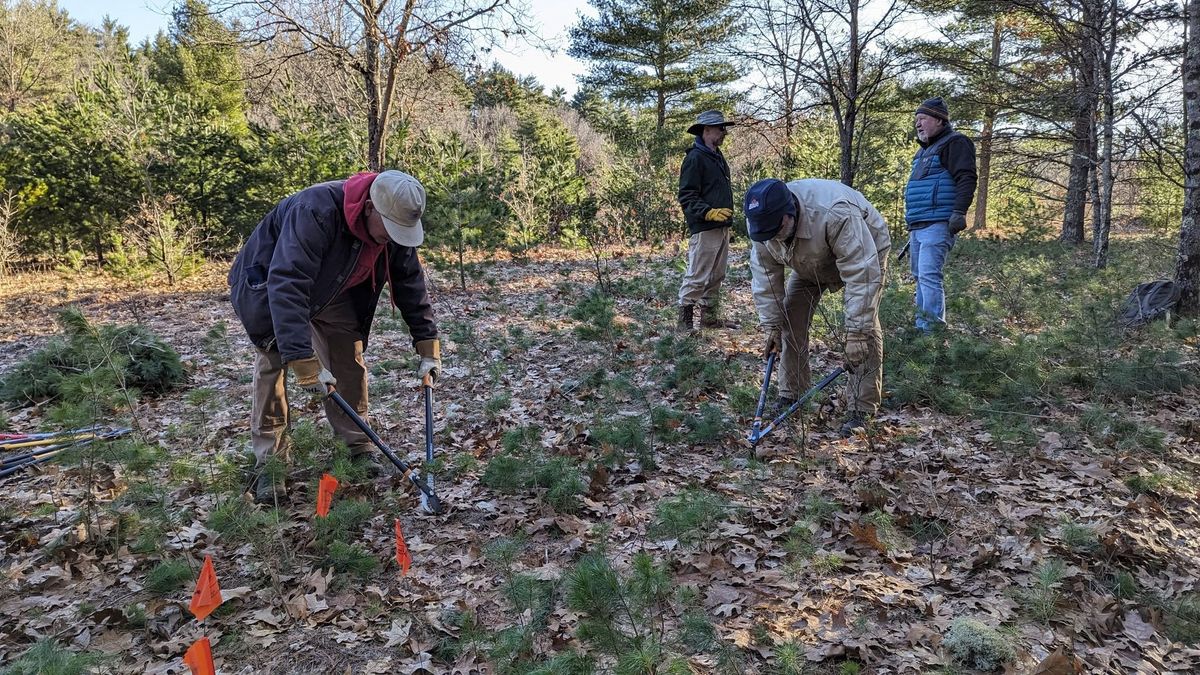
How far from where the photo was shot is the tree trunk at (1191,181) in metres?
5.58

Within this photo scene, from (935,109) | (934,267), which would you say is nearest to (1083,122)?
(935,109)

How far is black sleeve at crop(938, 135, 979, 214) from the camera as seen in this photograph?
5.54 meters

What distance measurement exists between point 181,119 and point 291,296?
10724 mm

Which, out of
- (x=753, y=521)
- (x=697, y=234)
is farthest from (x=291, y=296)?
(x=697, y=234)

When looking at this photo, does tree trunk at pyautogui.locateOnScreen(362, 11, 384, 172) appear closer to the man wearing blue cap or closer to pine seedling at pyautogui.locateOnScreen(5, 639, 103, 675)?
the man wearing blue cap

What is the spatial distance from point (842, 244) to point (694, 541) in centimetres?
190

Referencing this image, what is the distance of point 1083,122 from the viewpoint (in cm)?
1217

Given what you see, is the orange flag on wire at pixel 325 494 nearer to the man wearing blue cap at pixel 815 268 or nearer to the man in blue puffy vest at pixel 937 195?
the man wearing blue cap at pixel 815 268

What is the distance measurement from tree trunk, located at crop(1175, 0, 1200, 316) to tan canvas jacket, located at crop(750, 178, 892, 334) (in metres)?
3.50

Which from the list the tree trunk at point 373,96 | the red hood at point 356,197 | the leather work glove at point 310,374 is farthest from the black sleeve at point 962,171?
the tree trunk at point 373,96

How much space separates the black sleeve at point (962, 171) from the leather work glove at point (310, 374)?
4.96 m

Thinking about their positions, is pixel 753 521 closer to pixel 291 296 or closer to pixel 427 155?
pixel 291 296

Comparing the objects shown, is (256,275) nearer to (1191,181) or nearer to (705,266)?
(705,266)

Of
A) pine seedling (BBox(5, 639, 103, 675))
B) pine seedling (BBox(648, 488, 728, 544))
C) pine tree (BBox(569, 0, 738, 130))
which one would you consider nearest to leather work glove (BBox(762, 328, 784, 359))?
pine seedling (BBox(648, 488, 728, 544))
